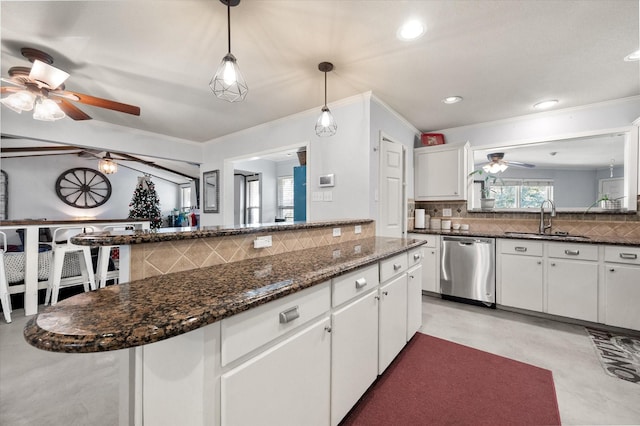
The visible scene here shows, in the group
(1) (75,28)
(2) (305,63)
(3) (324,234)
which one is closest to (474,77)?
(2) (305,63)

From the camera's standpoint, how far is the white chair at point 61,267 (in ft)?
9.91

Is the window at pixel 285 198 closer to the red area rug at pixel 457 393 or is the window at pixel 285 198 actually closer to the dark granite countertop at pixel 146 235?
the red area rug at pixel 457 393

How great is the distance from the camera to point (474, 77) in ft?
8.11

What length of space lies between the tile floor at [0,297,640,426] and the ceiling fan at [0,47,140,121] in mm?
2050

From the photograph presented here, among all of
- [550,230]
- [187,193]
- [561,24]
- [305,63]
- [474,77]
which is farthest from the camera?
[187,193]

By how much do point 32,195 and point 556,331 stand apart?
934 centimetres

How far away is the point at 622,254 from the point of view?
96.8 inches

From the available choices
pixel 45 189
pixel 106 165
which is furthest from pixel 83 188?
pixel 106 165

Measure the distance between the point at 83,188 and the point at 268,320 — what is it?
8.00m

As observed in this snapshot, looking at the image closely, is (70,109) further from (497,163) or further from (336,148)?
(497,163)

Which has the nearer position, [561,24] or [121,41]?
[561,24]

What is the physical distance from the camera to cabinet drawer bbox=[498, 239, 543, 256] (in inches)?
112

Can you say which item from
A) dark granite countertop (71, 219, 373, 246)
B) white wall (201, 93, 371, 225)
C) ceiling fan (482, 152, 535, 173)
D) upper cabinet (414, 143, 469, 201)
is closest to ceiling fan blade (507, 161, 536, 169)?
ceiling fan (482, 152, 535, 173)

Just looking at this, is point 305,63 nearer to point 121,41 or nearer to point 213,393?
point 121,41
